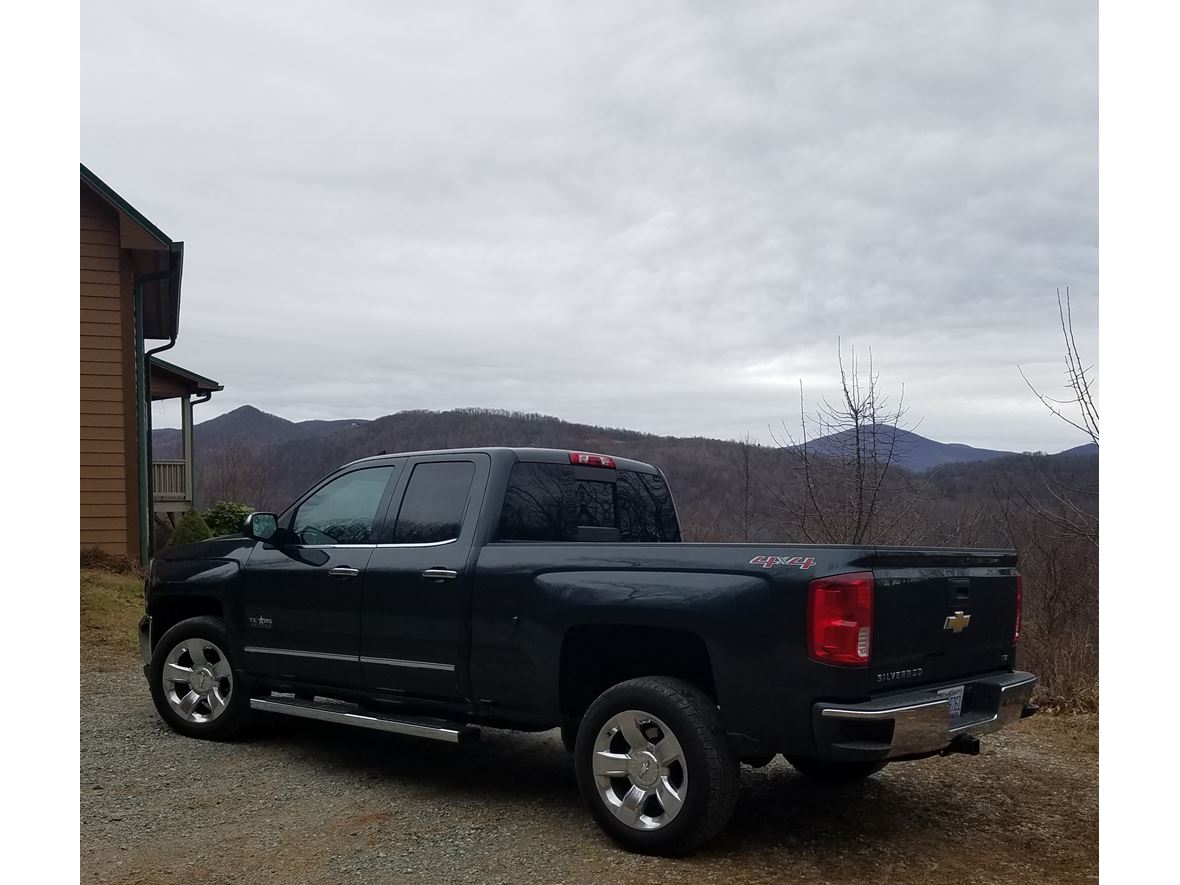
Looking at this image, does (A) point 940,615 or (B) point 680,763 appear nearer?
(B) point 680,763

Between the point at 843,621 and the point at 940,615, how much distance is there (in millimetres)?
742

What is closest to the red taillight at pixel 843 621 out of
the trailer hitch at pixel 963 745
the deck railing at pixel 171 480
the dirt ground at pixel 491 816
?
the trailer hitch at pixel 963 745

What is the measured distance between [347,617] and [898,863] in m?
3.44

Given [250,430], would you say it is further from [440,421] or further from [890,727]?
[890,727]

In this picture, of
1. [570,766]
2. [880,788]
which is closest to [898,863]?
[880,788]

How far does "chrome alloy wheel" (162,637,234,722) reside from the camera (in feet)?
24.0

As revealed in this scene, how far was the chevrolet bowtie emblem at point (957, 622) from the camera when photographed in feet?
16.8

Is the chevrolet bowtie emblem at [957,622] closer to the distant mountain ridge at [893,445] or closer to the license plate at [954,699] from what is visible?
the license plate at [954,699]

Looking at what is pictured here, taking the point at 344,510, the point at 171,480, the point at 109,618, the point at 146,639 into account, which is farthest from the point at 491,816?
the point at 171,480

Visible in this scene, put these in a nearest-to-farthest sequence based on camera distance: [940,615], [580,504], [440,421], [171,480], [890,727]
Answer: [890,727]
[940,615]
[580,504]
[171,480]
[440,421]

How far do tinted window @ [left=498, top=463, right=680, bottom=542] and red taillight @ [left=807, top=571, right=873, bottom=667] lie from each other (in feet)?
6.75

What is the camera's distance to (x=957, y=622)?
5.19 meters

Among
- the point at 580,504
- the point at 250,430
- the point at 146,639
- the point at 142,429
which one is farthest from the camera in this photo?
the point at 250,430

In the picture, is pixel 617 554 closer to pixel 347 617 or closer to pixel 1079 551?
pixel 347 617
